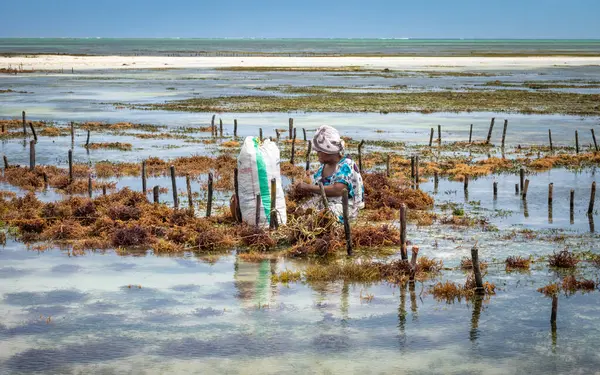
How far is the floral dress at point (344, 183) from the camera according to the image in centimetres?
1373

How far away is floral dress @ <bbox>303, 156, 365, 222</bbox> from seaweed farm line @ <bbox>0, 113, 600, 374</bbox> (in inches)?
16.8

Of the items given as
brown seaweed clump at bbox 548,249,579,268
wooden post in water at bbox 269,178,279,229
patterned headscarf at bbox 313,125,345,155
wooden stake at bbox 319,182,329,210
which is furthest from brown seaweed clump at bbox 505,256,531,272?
wooden post in water at bbox 269,178,279,229

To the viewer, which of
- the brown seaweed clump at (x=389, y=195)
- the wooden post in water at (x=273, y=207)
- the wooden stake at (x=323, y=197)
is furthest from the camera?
the brown seaweed clump at (x=389, y=195)

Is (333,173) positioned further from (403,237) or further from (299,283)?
(299,283)

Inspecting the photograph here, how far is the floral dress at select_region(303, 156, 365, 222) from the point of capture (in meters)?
13.7

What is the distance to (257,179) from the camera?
13852 mm

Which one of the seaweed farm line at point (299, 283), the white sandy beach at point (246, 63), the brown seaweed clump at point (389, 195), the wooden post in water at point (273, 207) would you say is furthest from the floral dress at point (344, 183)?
the white sandy beach at point (246, 63)

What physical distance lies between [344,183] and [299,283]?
2.96 meters

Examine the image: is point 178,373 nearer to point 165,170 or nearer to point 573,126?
point 165,170

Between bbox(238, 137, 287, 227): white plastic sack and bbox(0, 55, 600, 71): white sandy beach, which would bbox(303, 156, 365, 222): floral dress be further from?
bbox(0, 55, 600, 71): white sandy beach

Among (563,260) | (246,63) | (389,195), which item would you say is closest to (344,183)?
(389,195)

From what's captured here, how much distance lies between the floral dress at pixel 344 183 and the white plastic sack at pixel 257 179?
27.9 inches

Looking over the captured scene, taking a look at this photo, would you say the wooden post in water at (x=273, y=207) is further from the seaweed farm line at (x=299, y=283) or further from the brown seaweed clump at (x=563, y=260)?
the brown seaweed clump at (x=563, y=260)

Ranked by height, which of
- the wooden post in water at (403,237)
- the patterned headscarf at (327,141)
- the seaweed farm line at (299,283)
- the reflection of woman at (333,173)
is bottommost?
the seaweed farm line at (299,283)
